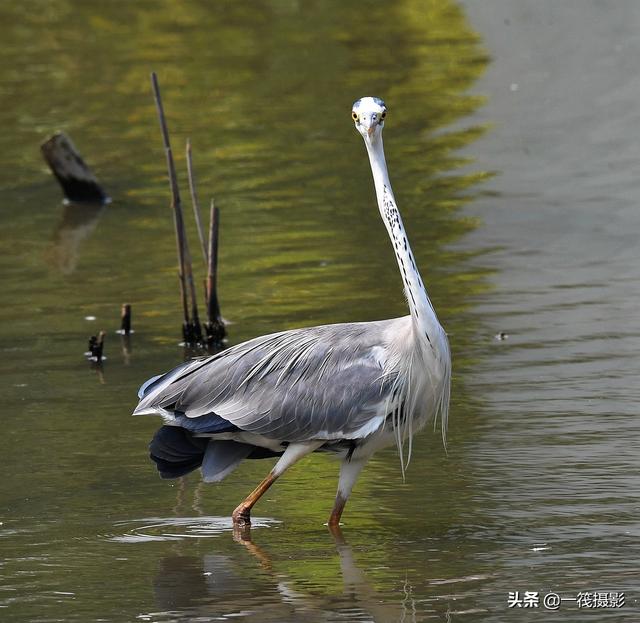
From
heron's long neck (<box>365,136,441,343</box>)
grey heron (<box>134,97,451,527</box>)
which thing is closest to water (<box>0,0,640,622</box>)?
grey heron (<box>134,97,451,527</box>)

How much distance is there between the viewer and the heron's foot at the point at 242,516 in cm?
787

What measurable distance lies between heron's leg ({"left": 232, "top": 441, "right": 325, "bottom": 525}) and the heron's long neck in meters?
0.79

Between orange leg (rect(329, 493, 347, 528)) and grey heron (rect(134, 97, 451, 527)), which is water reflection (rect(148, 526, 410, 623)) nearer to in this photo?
orange leg (rect(329, 493, 347, 528))

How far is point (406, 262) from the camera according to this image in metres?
7.67

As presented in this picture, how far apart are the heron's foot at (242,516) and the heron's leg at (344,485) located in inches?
16.1

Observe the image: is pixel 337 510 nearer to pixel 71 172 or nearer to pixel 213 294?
pixel 213 294

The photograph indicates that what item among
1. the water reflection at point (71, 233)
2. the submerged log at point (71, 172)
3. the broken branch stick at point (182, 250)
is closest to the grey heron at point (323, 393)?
the broken branch stick at point (182, 250)

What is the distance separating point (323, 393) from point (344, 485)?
0.47 m

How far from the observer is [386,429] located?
7.78 meters

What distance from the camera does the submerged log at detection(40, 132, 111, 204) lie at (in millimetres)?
16594

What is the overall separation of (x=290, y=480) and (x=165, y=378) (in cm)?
104

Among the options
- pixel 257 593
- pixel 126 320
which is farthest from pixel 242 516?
pixel 126 320

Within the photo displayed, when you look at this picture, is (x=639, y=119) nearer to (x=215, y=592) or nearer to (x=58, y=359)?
(x=58, y=359)

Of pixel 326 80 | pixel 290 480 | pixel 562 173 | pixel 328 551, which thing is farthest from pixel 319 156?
pixel 328 551
